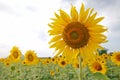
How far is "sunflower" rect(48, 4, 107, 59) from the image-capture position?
103 inches

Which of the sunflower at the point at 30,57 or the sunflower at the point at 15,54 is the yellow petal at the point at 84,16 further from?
the sunflower at the point at 15,54

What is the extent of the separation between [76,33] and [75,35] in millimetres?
20

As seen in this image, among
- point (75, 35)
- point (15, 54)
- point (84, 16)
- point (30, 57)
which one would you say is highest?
point (15, 54)

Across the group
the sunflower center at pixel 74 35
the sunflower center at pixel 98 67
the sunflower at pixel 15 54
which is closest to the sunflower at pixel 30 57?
the sunflower at pixel 15 54

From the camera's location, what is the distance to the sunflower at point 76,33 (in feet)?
8.55

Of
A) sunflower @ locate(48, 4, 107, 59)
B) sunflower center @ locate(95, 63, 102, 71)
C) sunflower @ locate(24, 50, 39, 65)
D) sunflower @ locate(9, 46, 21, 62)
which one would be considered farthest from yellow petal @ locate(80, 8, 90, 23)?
sunflower @ locate(9, 46, 21, 62)

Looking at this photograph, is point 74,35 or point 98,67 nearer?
point 74,35

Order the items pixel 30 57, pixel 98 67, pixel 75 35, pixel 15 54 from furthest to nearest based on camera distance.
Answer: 1. pixel 15 54
2. pixel 30 57
3. pixel 98 67
4. pixel 75 35

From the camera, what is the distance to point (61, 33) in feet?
8.78

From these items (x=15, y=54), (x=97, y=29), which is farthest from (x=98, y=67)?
(x=97, y=29)

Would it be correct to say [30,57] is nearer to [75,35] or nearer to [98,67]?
[98,67]

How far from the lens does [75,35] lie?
2584 millimetres

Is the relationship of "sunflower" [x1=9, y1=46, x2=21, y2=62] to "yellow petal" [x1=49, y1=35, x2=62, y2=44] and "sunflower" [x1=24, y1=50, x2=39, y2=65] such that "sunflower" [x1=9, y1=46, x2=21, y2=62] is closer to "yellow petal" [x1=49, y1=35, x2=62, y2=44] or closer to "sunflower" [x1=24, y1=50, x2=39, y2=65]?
"sunflower" [x1=24, y1=50, x2=39, y2=65]

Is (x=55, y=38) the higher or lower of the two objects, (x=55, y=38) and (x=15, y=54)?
the lower
